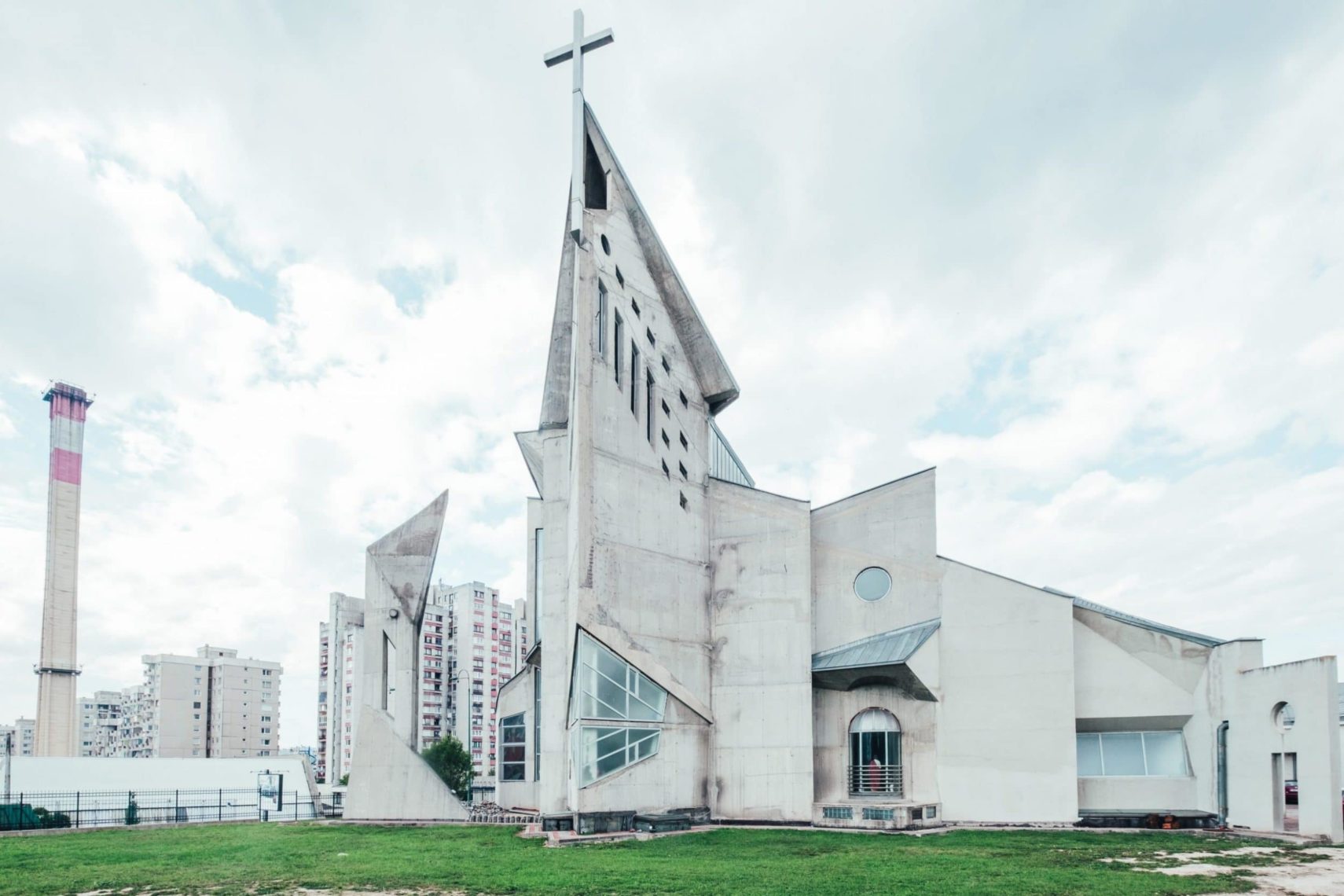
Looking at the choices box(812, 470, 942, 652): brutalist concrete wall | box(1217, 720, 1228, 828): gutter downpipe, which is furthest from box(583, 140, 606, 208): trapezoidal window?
box(1217, 720, 1228, 828): gutter downpipe

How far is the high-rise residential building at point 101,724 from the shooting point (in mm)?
130625

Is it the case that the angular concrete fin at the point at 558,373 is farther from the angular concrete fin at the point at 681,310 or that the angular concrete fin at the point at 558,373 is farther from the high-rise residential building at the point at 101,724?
the high-rise residential building at the point at 101,724

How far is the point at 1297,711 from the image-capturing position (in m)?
22.5

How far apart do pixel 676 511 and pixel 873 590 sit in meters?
6.66

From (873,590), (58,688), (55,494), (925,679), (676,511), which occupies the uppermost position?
→ (55,494)

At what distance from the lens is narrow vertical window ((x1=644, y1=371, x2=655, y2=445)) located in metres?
29.8

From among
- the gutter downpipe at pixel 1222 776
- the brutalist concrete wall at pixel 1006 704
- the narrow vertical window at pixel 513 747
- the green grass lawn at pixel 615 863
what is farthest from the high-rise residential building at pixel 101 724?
the gutter downpipe at pixel 1222 776

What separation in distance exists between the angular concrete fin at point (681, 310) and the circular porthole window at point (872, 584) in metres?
7.62

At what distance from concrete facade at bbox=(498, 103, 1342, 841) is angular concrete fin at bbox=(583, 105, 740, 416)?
0.26 ft

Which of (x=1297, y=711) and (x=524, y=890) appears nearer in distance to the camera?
(x=524, y=890)

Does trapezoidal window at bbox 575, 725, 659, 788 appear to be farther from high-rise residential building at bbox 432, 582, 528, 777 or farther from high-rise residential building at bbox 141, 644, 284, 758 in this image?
high-rise residential building at bbox 141, 644, 284, 758

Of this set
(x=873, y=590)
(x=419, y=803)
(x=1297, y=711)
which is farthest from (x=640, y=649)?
(x=1297, y=711)

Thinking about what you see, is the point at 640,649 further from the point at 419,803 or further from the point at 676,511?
the point at 419,803

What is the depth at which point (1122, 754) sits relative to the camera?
27328 millimetres
